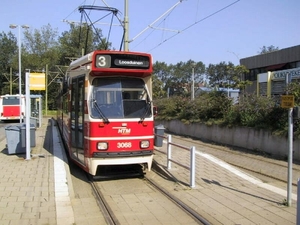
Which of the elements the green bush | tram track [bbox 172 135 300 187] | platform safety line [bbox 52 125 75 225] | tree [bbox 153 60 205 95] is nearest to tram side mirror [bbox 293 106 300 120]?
tram track [bbox 172 135 300 187]

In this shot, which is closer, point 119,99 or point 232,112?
point 119,99

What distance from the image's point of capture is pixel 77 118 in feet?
30.8

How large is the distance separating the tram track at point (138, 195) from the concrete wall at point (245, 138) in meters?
6.34

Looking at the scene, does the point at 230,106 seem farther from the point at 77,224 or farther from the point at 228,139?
the point at 77,224

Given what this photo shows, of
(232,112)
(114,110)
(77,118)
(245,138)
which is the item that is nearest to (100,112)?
(114,110)


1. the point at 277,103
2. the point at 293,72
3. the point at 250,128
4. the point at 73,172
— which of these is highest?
the point at 293,72

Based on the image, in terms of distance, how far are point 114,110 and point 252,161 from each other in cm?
618

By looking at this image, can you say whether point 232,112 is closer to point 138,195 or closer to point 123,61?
point 123,61

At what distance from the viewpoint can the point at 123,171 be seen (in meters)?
9.41

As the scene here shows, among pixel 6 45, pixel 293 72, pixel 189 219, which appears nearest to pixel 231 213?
pixel 189 219

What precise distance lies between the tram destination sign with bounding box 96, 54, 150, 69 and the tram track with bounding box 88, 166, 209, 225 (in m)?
2.88

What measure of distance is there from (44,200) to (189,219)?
2681mm

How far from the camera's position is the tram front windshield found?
8367 mm

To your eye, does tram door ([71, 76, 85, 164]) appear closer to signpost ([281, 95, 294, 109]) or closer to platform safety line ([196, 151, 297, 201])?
platform safety line ([196, 151, 297, 201])
